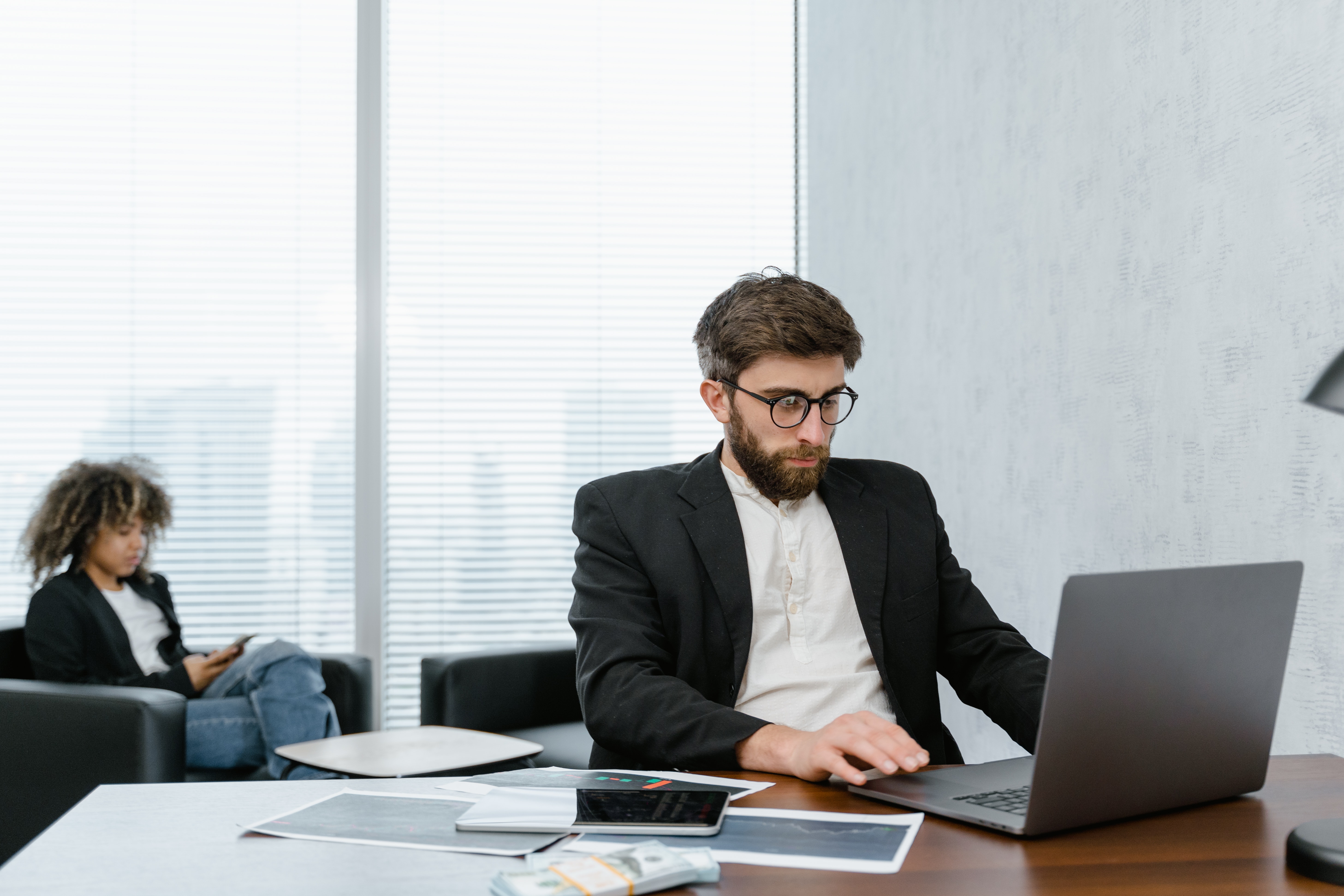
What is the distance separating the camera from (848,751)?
112cm

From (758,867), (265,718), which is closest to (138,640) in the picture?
(265,718)

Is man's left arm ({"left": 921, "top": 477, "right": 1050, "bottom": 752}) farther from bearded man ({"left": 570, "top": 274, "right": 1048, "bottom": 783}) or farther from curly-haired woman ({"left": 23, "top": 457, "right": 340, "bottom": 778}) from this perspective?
curly-haired woman ({"left": 23, "top": 457, "right": 340, "bottom": 778})

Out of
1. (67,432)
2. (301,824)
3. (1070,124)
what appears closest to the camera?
(301,824)

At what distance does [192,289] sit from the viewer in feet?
11.4

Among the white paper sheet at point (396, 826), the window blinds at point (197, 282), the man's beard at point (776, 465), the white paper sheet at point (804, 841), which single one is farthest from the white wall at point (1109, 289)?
the window blinds at point (197, 282)

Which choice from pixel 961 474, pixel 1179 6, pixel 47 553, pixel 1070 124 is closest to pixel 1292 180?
pixel 1179 6

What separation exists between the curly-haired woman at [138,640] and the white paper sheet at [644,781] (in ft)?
4.89

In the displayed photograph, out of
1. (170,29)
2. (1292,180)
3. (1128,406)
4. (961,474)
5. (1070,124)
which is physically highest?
(170,29)

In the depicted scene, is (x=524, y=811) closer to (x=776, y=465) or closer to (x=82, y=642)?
(x=776, y=465)

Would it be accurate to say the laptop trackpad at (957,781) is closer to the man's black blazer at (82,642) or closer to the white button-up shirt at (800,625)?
the white button-up shirt at (800,625)

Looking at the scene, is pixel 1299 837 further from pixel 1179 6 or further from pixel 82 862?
pixel 1179 6

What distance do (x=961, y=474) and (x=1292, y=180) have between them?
1232 mm

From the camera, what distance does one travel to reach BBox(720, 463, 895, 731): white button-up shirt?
1.64 m

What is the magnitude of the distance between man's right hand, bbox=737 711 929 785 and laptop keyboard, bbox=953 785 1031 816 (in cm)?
7
